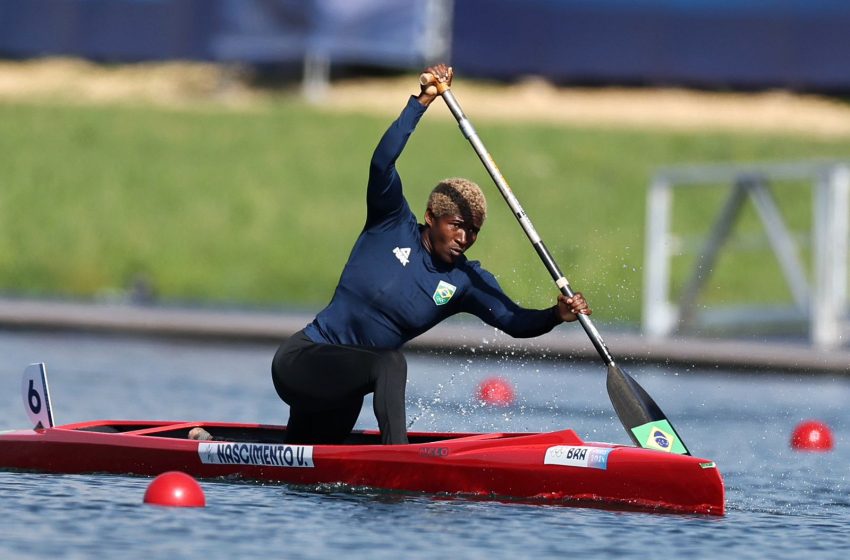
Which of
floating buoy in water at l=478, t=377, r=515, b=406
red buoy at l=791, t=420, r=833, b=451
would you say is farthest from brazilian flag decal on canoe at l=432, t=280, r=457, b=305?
floating buoy in water at l=478, t=377, r=515, b=406

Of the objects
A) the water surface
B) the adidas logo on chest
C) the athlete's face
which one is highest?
the athlete's face

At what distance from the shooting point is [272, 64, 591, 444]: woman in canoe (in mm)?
9242

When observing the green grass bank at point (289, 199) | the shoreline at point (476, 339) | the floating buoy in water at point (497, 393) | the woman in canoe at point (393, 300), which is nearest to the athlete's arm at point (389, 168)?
the woman in canoe at point (393, 300)

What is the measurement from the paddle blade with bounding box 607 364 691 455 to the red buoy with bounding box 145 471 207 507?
8.33 ft

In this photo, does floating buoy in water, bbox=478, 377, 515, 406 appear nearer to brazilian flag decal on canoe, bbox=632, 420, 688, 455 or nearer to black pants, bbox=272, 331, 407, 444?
brazilian flag decal on canoe, bbox=632, 420, 688, 455

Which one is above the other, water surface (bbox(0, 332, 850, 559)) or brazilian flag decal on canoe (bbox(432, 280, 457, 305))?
brazilian flag decal on canoe (bbox(432, 280, 457, 305))

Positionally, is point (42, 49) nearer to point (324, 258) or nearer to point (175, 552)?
point (324, 258)

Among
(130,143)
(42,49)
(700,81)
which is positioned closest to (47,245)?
(130,143)

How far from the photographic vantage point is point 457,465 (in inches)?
370

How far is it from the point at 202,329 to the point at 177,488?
11.2 meters

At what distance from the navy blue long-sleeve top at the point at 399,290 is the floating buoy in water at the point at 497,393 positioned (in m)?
6.29

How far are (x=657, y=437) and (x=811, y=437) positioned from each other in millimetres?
3375

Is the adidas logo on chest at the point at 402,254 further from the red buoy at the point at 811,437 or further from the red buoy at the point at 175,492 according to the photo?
the red buoy at the point at 811,437

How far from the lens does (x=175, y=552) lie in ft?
25.6
